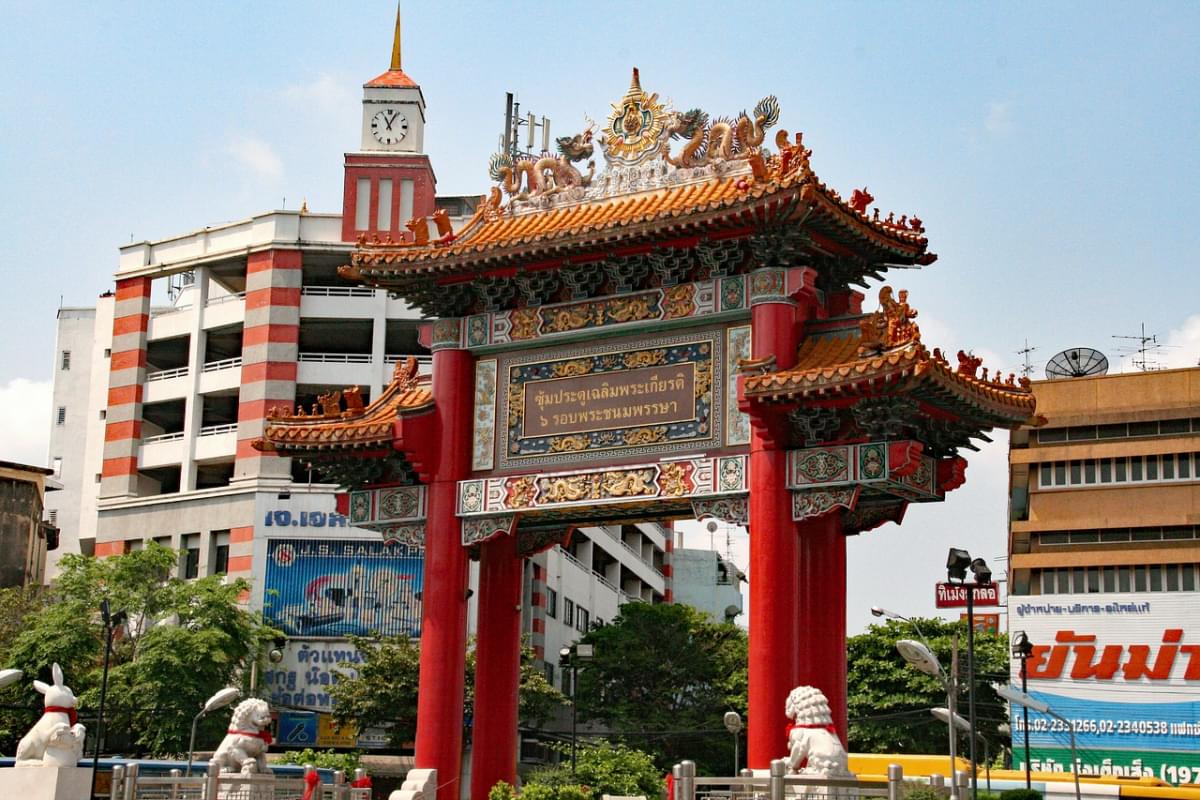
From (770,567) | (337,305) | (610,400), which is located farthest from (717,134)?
(337,305)

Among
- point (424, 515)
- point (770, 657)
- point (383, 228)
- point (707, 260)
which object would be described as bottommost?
point (770, 657)

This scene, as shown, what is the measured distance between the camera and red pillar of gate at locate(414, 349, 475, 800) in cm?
Answer: 2802

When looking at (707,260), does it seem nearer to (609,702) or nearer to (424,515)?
(424,515)

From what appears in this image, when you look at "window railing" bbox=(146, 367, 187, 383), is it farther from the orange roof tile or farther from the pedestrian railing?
the pedestrian railing

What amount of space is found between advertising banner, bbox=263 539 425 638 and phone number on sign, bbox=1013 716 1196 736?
20571 millimetres

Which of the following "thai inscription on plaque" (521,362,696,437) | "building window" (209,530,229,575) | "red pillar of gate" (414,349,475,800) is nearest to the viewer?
"thai inscription on plaque" (521,362,696,437)

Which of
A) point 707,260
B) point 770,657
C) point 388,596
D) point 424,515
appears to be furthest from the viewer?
point 388,596

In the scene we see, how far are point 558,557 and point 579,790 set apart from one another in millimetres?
33856

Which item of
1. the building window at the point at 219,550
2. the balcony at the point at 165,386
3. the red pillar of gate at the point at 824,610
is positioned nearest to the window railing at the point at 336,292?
the balcony at the point at 165,386

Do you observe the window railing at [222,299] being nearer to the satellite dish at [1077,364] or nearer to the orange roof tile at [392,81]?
the orange roof tile at [392,81]

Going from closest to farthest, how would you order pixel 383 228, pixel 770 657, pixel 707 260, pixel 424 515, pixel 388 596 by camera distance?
pixel 770 657 → pixel 707 260 → pixel 424 515 → pixel 388 596 → pixel 383 228

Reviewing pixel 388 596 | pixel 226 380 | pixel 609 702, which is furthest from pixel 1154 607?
pixel 226 380

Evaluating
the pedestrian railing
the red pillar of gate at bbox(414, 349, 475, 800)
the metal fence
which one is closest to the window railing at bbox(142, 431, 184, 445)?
the red pillar of gate at bbox(414, 349, 475, 800)

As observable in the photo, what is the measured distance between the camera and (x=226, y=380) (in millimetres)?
58094
